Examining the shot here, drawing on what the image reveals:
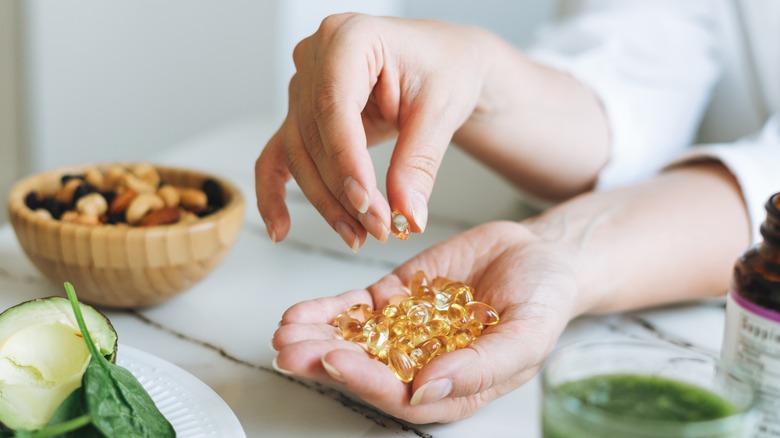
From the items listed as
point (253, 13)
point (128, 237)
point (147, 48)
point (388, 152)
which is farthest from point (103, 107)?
point (128, 237)

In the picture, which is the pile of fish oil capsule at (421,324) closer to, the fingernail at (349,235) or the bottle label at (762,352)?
the fingernail at (349,235)

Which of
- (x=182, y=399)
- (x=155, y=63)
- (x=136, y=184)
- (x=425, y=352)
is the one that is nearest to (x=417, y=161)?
(x=425, y=352)

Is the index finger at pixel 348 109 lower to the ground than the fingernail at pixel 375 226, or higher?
higher

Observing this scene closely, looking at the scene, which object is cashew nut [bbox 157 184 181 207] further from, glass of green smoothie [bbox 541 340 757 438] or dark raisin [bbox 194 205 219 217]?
glass of green smoothie [bbox 541 340 757 438]

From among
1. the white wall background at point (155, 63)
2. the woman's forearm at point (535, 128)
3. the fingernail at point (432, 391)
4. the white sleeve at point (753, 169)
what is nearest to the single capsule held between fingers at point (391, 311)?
the fingernail at point (432, 391)

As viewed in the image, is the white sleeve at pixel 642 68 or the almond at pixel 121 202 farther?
the white sleeve at pixel 642 68

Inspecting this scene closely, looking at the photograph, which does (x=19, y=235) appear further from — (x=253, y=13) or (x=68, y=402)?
(x=253, y=13)
